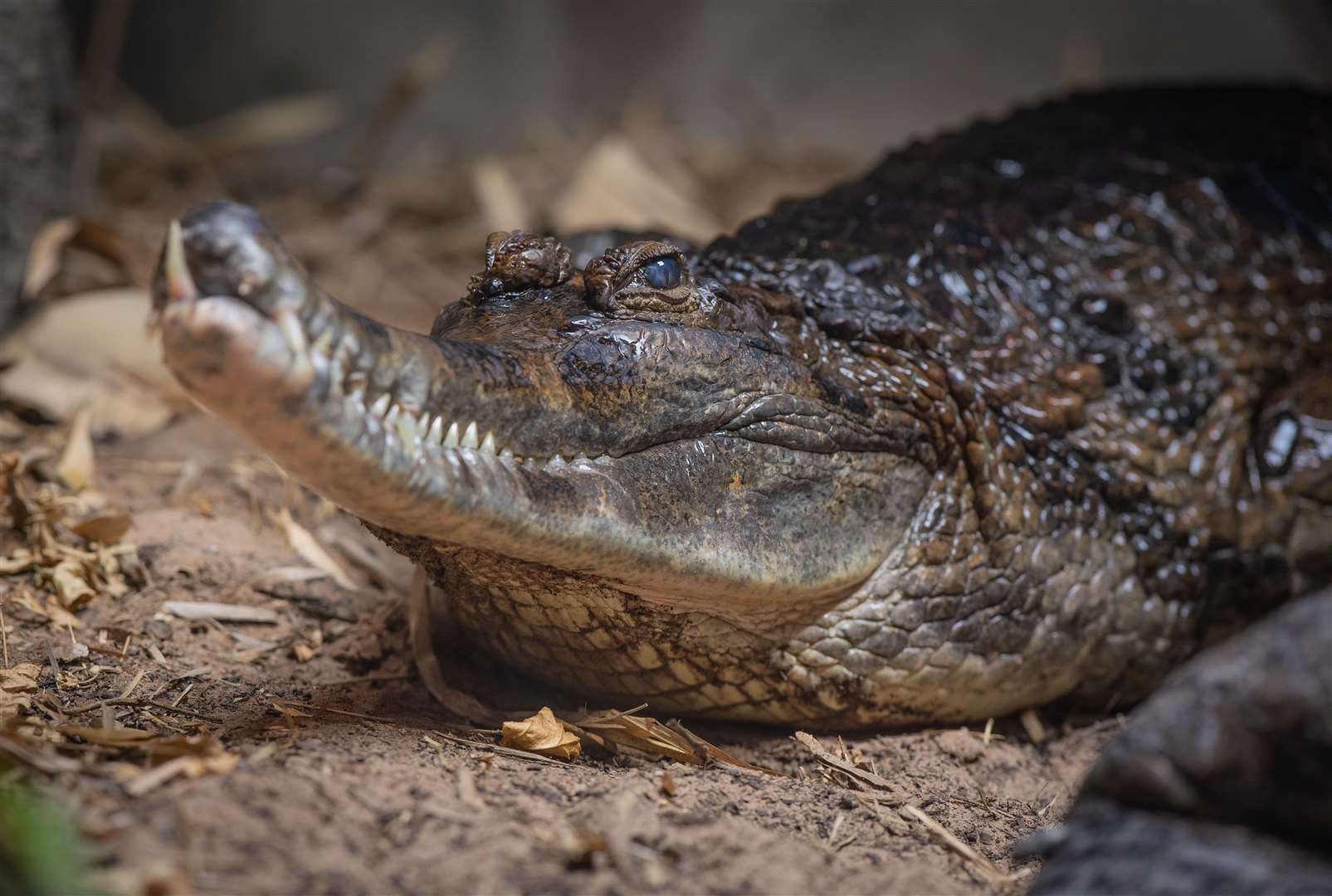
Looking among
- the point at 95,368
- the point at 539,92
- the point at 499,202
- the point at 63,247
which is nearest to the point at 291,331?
the point at 95,368

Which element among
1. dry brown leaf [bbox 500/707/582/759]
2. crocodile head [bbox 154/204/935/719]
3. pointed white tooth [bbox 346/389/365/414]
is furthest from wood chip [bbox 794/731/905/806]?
pointed white tooth [bbox 346/389/365/414]

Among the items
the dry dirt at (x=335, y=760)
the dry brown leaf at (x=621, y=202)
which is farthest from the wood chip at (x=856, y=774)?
the dry brown leaf at (x=621, y=202)

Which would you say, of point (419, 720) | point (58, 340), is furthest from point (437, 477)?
point (58, 340)

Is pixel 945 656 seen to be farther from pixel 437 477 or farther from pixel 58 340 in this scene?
pixel 58 340

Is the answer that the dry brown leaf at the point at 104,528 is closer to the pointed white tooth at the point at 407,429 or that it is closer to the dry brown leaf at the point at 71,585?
the dry brown leaf at the point at 71,585

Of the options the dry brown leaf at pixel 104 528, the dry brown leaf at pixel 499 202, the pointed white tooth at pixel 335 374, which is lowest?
the dry brown leaf at pixel 104 528

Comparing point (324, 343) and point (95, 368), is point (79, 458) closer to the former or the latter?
point (95, 368)
